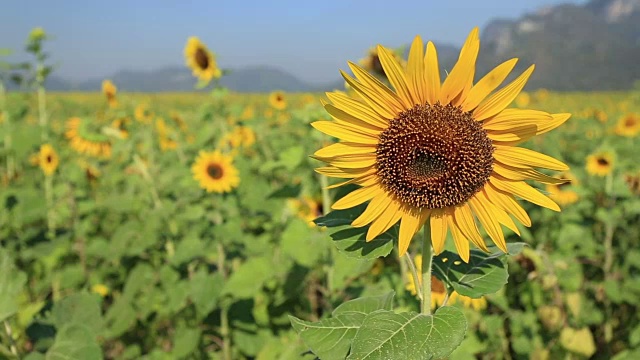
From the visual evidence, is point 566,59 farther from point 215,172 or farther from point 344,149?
point 344,149

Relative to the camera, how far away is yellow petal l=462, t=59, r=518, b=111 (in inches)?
49.9

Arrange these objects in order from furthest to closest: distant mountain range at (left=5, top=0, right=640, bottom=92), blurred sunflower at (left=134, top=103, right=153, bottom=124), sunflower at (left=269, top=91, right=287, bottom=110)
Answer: distant mountain range at (left=5, top=0, right=640, bottom=92), sunflower at (left=269, top=91, right=287, bottom=110), blurred sunflower at (left=134, top=103, right=153, bottom=124)

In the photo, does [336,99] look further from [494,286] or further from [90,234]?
[90,234]

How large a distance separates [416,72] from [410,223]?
0.38 metres

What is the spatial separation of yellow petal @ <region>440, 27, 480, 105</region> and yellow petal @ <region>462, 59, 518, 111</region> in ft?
0.10

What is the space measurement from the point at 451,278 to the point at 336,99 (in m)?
0.56

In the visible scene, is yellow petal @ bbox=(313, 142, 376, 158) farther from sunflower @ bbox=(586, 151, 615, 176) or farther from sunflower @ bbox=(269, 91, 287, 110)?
sunflower @ bbox=(269, 91, 287, 110)

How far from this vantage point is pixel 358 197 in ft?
4.70

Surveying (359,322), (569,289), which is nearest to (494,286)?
(359,322)

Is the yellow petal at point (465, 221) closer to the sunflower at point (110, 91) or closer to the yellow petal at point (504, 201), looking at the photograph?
the yellow petal at point (504, 201)

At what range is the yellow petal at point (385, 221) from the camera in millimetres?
1360

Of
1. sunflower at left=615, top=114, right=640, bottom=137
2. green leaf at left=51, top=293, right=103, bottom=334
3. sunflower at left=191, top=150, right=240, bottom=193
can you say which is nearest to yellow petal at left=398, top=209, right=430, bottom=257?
green leaf at left=51, top=293, right=103, bottom=334

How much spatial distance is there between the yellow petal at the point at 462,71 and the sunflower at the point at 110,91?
228 inches

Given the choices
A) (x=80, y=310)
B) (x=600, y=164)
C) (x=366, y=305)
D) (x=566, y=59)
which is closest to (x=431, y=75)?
(x=366, y=305)
